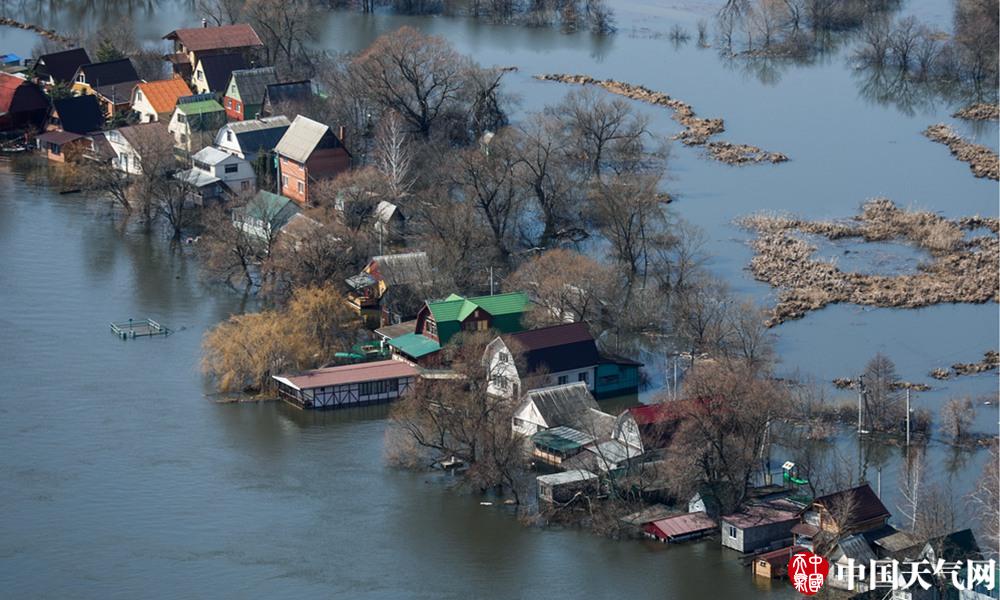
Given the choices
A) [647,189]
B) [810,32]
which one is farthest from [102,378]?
[810,32]

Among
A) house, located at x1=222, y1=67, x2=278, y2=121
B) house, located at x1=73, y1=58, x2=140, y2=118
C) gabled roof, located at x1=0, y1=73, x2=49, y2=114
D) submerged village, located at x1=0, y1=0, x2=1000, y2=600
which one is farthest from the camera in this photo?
house, located at x1=73, y1=58, x2=140, y2=118

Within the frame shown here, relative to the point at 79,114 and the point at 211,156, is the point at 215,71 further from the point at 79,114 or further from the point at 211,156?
the point at 211,156

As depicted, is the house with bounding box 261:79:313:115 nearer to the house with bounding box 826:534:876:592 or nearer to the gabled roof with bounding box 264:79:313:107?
the gabled roof with bounding box 264:79:313:107

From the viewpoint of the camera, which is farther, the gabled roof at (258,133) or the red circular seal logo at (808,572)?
the gabled roof at (258,133)

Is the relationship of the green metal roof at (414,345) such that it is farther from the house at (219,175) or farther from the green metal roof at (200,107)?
the green metal roof at (200,107)

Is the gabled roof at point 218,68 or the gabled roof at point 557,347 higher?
the gabled roof at point 218,68

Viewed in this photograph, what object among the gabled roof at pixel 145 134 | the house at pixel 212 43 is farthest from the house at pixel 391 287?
the house at pixel 212 43

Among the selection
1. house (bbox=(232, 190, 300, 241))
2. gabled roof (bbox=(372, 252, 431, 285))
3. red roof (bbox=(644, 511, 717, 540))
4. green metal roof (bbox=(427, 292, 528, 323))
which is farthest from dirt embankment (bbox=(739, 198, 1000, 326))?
house (bbox=(232, 190, 300, 241))
